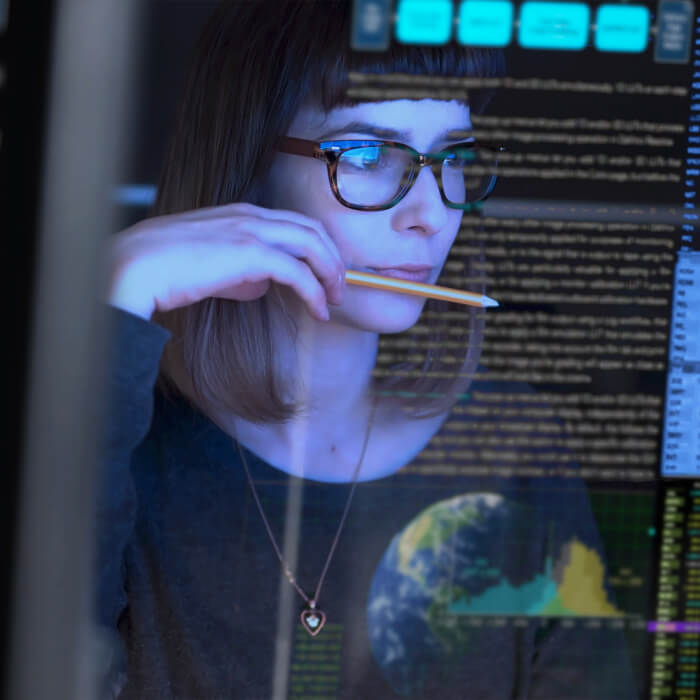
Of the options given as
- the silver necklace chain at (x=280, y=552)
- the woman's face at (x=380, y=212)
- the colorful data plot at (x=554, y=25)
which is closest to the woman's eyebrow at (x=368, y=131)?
the woman's face at (x=380, y=212)

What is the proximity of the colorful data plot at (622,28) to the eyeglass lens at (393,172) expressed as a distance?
0.12 m

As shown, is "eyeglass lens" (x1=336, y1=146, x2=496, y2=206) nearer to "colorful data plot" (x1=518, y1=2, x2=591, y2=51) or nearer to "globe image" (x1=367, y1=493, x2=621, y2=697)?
"colorful data plot" (x1=518, y1=2, x2=591, y2=51)

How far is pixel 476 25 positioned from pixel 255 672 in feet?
1.66

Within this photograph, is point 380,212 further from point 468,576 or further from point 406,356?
point 468,576

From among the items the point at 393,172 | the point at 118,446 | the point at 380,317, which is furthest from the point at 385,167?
the point at 118,446

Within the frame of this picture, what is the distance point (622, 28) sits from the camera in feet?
1.91

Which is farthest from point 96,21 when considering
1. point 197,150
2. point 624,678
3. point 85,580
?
point 624,678

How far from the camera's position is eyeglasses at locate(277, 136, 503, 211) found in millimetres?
582

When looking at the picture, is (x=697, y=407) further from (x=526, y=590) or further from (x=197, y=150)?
(x=197, y=150)

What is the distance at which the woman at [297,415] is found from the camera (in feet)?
1.89

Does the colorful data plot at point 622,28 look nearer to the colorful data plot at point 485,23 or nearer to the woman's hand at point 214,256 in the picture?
the colorful data plot at point 485,23

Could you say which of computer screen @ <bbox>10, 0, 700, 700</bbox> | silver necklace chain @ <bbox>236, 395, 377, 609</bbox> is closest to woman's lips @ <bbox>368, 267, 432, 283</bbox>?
computer screen @ <bbox>10, 0, 700, 700</bbox>

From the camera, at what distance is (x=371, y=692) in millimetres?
628

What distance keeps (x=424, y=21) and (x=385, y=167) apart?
0.34 ft
